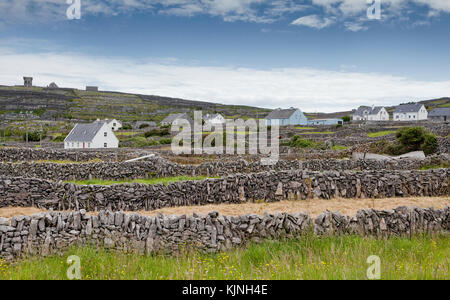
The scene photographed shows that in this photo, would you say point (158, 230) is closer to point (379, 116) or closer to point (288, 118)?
point (288, 118)

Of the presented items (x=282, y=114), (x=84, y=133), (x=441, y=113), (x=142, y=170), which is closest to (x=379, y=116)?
(x=441, y=113)

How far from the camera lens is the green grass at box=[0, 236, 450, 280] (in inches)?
257

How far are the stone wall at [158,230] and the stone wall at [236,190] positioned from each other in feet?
22.1

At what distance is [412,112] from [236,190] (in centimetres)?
11230

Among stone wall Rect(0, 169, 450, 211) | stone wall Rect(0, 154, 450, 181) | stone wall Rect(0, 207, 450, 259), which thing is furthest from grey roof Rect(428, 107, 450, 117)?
stone wall Rect(0, 207, 450, 259)

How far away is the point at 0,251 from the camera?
8.75m

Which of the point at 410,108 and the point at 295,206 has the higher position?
the point at 410,108

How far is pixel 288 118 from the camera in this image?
10600 cm

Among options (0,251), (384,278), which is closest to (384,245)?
(384,278)

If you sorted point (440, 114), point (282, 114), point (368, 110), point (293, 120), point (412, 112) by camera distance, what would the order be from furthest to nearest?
point (368, 110) < point (412, 112) < point (282, 114) < point (293, 120) < point (440, 114)

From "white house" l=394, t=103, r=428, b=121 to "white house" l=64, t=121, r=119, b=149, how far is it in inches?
3636

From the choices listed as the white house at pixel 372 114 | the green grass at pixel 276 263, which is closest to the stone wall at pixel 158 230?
the green grass at pixel 276 263

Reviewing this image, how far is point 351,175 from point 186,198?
337 inches
